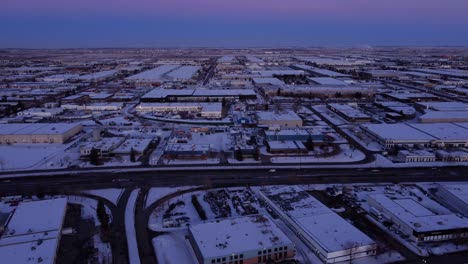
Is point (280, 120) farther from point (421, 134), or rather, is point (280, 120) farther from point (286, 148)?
point (421, 134)

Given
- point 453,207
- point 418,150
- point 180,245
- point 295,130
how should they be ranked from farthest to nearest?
point 295,130 < point 418,150 < point 453,207 < point 180,245

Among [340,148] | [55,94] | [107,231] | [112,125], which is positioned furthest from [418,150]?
[55,94]

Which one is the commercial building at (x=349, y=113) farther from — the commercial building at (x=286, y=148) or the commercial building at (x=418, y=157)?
the commercial building at (x=286, y=148)

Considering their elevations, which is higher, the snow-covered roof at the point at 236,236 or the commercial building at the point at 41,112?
the commercial building at the point at 41,112

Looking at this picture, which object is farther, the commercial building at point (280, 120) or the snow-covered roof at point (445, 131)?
the commercial building at point (280, 120)

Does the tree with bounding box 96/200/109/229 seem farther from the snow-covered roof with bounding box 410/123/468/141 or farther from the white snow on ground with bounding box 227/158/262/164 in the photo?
the snow-covered roof with bounding box 410/123/468/141

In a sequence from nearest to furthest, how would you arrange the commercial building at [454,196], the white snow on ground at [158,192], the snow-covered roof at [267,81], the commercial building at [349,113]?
the commercial building at [454,196], the white snow on ground at [158,192], the commercial building at [349,113], the snow-covered roof at [267,81]

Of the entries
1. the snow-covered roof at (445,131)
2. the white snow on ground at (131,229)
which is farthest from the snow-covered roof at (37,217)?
the snow-covered roof at (445,131)

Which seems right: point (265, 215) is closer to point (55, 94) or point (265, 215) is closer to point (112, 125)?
point (112, 125)
